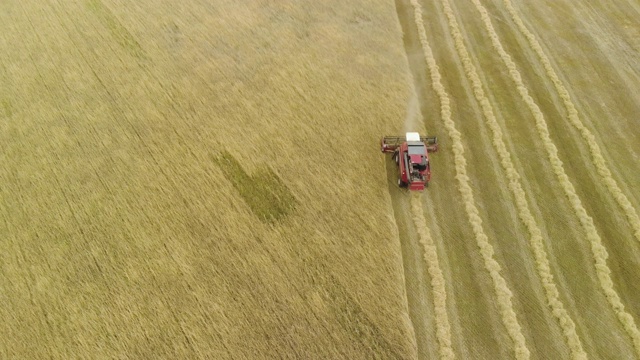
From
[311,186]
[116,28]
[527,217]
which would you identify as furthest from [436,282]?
[116,28]

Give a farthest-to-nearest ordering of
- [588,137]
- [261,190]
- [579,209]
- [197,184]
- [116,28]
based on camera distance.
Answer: [116,28]
[588,137]
[197,184]
[261,190]
[579,209]

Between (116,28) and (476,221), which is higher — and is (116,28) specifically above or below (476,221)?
above

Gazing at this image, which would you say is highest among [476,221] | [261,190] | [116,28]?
[116,28]

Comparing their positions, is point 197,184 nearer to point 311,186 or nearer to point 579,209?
point 311,186

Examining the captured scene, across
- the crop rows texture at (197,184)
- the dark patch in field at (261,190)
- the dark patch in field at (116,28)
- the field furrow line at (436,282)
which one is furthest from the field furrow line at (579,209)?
the dark patch in field at (116,28)

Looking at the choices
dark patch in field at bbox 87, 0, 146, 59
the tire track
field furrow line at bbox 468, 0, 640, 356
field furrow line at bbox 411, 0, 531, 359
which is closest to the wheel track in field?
the tire track

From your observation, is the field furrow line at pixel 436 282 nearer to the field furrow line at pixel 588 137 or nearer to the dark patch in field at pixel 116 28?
the field furrow line at pixel 588 137
